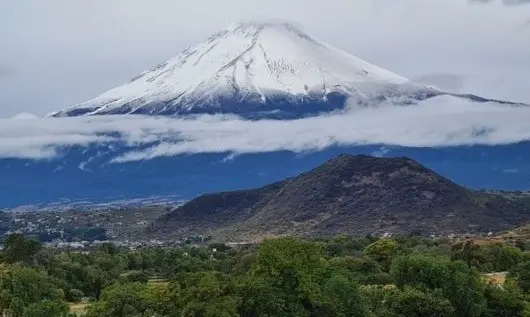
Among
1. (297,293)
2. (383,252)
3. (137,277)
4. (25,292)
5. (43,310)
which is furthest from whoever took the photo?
(383,252)

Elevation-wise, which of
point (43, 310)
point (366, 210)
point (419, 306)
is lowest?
point (366, 210)

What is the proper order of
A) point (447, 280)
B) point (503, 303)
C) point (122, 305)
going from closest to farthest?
point (122, 305) < point (503, 303) < point (447, 280)

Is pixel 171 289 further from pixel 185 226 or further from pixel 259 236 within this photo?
pixel 185 226

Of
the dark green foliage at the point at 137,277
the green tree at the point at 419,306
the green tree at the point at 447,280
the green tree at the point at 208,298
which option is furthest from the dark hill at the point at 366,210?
the green tree at the point at 208,298

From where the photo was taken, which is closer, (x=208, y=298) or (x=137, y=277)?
(x=208, y=298)

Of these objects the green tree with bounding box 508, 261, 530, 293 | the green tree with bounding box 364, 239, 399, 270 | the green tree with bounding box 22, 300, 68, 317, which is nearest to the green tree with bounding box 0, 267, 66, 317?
the green tree with bounding box 22, 300, 68, 317

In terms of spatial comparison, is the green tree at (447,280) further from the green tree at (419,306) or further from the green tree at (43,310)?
the green tree at (43,310)

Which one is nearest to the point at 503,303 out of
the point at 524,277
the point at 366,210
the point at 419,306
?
the point at 419,306

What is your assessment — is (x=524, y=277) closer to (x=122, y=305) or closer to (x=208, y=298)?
(x=208, y=298)
